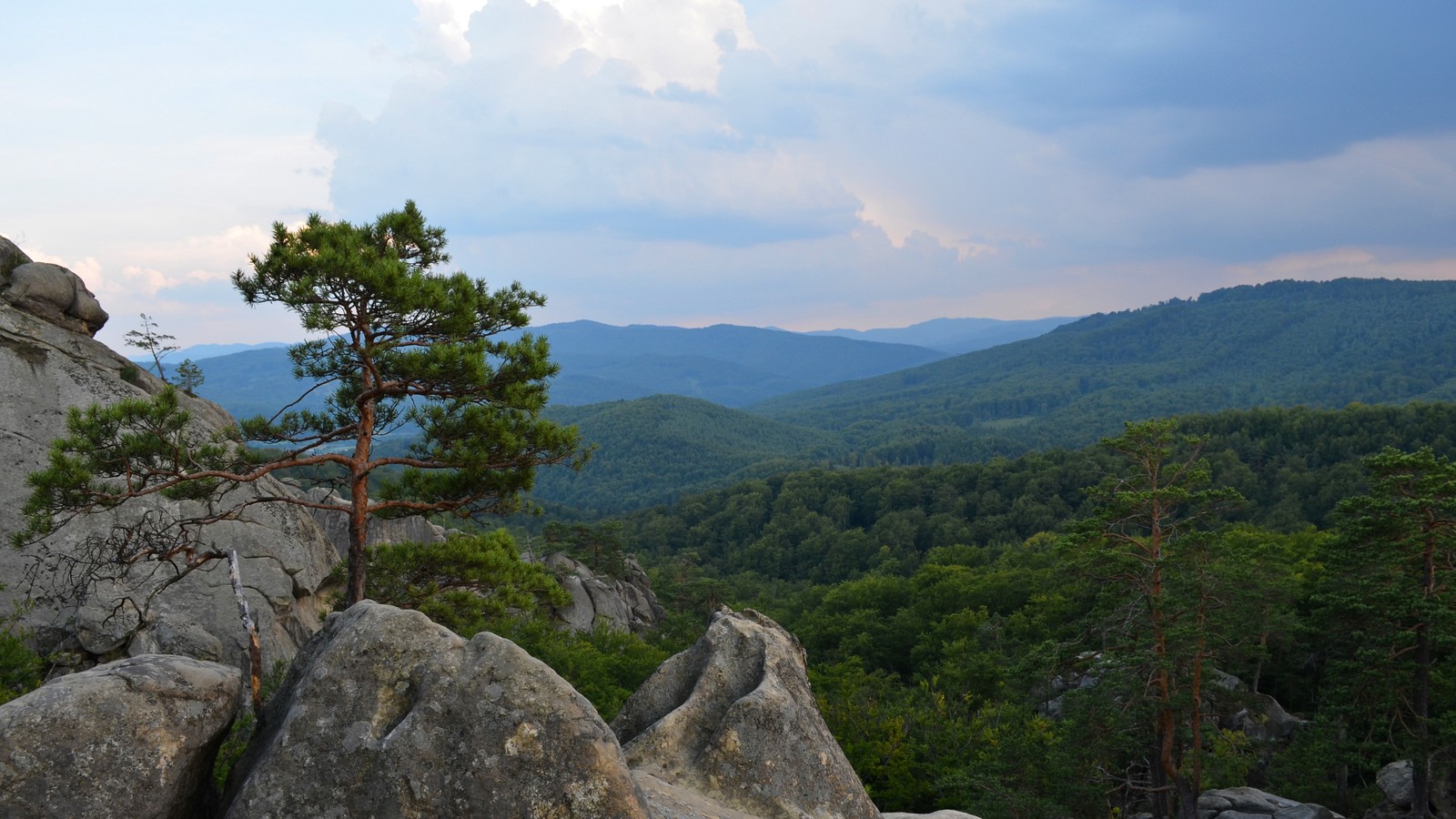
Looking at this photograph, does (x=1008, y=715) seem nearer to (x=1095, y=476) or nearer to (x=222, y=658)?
(x=222, y=658)

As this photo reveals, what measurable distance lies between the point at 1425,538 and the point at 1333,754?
22.5 feet

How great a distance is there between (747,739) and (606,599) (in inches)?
1804

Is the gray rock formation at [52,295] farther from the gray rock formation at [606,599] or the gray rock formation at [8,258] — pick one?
the gray rock formation at [606,599]

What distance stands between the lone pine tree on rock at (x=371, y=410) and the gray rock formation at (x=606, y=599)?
95.0ft

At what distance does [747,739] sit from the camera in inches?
336

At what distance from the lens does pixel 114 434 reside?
11.2m

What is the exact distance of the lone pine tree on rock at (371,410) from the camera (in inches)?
458

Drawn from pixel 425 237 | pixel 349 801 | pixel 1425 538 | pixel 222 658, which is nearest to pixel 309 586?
pixel 222 658

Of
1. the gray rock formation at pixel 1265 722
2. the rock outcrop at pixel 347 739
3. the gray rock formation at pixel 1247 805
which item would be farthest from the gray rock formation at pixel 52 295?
the gray rock formation at pixel 1265 722

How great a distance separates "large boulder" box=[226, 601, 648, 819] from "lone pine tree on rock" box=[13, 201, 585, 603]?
670cm

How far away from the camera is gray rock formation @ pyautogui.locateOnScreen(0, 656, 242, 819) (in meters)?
5.63

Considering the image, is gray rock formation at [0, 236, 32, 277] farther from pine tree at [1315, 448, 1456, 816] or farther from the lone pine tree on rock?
pine tree at [1315, 448, 1456, 816]

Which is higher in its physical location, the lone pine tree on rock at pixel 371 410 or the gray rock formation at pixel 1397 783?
the lone pine tree on rock at pixel 371 410

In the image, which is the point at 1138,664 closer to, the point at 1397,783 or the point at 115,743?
the point at 1397,783
